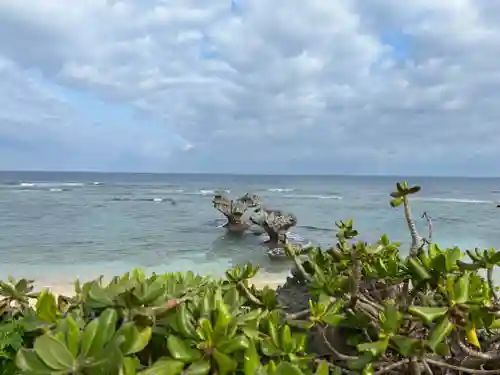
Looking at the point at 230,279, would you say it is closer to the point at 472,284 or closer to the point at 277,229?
the point at 472,284

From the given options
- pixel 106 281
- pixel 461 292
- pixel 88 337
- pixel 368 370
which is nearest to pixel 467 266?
pixel 461 292

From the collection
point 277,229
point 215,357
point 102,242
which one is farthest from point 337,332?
point 102,242

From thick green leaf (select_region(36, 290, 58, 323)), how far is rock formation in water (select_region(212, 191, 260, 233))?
16.7 metres

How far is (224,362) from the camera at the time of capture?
3.14 feet

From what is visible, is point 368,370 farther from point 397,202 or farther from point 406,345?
point 397,202

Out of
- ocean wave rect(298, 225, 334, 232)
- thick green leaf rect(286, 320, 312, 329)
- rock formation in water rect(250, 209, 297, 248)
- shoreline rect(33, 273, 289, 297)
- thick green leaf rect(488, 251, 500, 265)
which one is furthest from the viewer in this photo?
ocean wave rect(298, 225, 334, 232)

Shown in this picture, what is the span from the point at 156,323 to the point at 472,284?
76cm

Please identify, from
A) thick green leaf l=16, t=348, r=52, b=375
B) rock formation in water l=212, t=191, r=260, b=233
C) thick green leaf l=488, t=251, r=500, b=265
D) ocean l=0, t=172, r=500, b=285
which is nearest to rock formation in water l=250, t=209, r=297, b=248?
ocean l=0, t=172, r=500, b=285

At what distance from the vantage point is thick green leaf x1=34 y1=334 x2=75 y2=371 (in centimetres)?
84

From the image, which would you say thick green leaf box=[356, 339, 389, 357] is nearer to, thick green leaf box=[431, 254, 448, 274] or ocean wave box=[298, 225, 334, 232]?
thick green leaf box=[431, 254, 448, 274]

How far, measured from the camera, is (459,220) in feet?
86.3

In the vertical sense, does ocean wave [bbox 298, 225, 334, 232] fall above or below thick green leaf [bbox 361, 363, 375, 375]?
below

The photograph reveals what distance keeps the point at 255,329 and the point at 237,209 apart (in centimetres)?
1752

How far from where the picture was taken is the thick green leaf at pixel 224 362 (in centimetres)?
96
